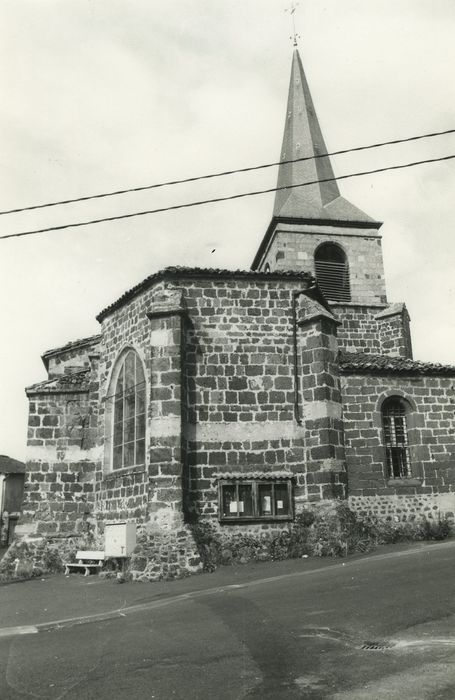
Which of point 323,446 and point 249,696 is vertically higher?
point 323,446

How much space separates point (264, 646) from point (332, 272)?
19.9m

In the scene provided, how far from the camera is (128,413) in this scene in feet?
52.6

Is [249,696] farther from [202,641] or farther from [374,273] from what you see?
[374,273]

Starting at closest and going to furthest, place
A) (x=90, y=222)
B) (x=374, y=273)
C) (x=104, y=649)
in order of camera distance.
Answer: (x=104, y=649), (x=90, y=222), (x=374, y=273)

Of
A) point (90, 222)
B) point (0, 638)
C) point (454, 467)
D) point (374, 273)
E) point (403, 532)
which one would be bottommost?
point (0, 638)

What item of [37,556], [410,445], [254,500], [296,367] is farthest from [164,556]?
[410,445]

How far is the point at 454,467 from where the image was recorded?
15.8 metres

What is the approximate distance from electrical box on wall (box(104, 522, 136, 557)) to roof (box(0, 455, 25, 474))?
31.1 meters

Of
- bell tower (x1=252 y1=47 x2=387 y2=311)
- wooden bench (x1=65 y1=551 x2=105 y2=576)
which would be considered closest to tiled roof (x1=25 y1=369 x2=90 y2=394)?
wooden bench (x1=65 y1=551 x2=105 y2=576)

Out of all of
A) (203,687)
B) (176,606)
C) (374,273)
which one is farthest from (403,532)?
(374,273)

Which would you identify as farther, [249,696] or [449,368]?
[449,368]

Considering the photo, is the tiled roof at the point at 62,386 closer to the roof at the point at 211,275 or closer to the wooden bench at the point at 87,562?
the roof at the point at 211,275

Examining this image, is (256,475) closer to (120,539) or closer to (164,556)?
(164,556)

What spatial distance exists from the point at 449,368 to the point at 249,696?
42.4 feet
